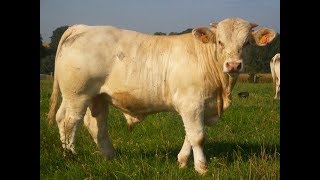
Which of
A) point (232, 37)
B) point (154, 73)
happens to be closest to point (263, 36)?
point (232, 37)

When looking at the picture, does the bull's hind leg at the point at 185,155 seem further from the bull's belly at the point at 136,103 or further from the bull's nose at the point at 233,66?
the bull's nose at the point at 233,66

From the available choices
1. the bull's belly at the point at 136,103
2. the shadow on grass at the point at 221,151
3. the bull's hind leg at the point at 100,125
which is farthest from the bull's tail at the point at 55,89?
the shadow on grass at the point at 221,151

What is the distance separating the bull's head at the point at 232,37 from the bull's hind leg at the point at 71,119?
6.21 feet

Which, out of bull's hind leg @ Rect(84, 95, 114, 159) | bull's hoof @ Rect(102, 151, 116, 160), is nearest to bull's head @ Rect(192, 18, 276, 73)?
bull's hind leg @ Rect(84, 95, 114, 159)

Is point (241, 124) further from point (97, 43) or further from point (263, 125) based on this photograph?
point (97, 43)

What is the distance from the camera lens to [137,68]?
615cm

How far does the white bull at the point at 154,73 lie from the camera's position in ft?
19.2

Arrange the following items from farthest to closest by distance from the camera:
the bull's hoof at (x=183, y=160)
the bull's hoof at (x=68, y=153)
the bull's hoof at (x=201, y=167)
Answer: the bull's hoof at (x=68, y=153), the bull's hoof at (x=183, y=160), the bull's hoof at (x=201, y=167)

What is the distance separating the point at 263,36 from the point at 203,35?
30.8 inches

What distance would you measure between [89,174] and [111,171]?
27 cm

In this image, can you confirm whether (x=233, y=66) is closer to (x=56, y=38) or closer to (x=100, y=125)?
(x=100, y=125)

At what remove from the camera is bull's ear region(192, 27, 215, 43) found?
5980 mm

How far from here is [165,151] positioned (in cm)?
691

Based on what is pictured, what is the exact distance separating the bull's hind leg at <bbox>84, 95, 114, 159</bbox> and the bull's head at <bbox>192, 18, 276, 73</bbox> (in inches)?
72.0
